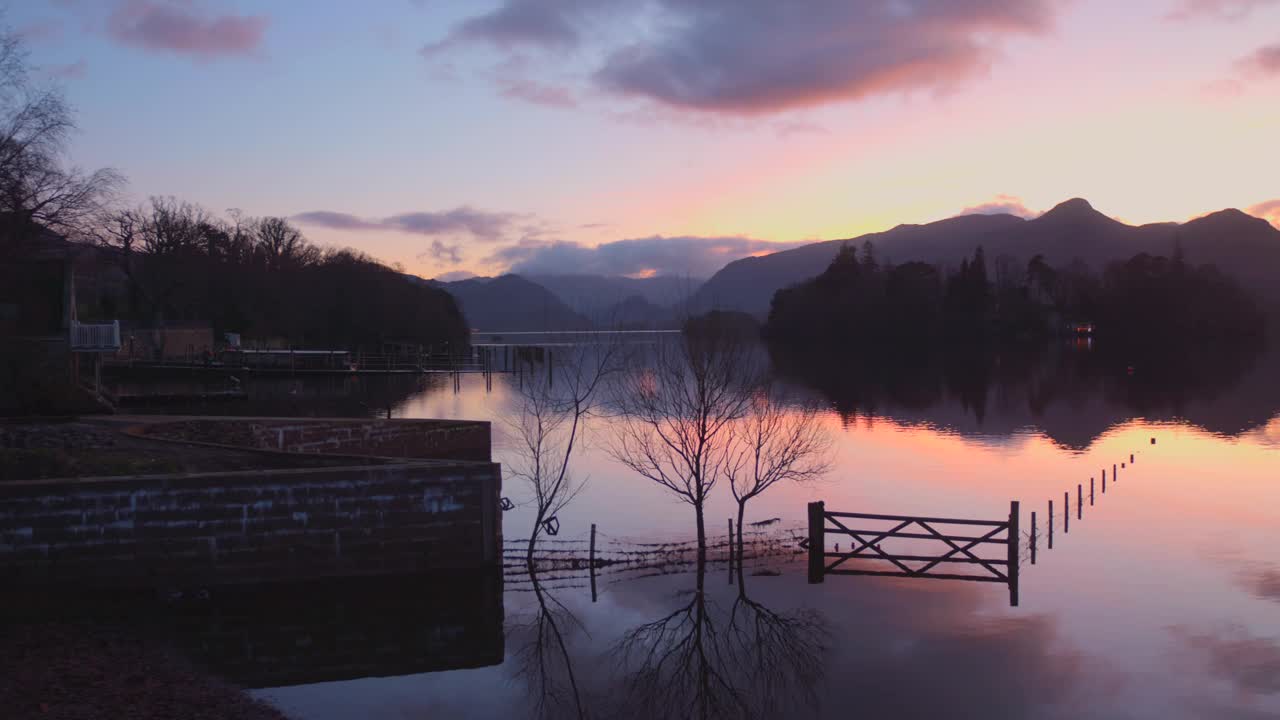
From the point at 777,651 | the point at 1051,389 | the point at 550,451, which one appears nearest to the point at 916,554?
the point at 777,651

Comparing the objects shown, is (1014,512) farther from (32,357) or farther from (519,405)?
(519,405)

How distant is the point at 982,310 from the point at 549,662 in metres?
151

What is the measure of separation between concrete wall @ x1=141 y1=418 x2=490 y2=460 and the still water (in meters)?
3.53

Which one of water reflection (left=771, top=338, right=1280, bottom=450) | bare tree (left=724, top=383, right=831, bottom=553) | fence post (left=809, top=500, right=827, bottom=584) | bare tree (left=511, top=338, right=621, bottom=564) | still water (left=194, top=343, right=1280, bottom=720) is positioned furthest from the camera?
water reflection (left=771, top=338, right=1280, bottom=450)

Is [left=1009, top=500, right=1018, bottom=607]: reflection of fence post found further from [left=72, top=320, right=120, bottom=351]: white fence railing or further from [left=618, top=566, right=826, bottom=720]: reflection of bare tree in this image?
[left=72, top=320, right=120, bottom=351]: white fence railing

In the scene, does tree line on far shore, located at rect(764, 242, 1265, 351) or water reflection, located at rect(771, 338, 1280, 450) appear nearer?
water reflection, located at rect(771, 338, 1280, 450)

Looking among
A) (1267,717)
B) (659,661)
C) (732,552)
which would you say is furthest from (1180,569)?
(659,661)

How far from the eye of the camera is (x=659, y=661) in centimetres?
1778

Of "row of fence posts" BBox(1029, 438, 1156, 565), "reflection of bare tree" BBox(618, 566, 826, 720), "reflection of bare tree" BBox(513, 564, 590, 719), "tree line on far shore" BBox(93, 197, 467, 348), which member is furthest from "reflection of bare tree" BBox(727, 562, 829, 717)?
"tree line on far shore" BBox(93, 197, 467, 348)

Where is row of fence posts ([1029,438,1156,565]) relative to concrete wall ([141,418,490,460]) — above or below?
below

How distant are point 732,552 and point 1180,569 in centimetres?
1250

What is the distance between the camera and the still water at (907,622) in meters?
15.8

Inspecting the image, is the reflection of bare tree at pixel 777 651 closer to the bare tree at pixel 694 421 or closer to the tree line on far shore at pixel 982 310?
the bare tree at pixel 694 421

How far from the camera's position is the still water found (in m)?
15.8
